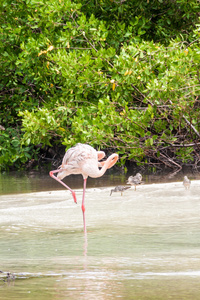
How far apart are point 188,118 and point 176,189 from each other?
3.47 m

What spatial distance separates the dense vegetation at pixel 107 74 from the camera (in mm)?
11789

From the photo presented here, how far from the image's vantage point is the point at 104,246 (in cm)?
594

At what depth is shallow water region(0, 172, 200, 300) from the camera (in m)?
4.38

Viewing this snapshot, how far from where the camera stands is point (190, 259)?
522cm

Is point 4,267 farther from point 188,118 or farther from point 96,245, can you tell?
point 188,118

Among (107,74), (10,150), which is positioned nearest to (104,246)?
(107,74)

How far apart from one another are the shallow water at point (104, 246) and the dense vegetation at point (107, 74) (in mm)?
2670

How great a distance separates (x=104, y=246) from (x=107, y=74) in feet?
27.8

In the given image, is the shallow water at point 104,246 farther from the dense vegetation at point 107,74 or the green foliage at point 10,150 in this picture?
the green foliage at point 10,150

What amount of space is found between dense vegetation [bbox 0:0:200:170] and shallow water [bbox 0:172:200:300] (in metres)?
2.67

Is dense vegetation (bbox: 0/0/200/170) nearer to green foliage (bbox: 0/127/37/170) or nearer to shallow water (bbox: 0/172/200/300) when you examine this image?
green foliage (bbox: 0/127/37/170)

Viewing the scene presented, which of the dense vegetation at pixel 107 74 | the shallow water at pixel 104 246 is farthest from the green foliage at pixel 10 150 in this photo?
the shallow water at pixel 104 246

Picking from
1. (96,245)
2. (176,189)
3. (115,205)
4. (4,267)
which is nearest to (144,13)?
(176,189)

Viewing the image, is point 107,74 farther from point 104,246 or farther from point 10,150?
point 104,246
